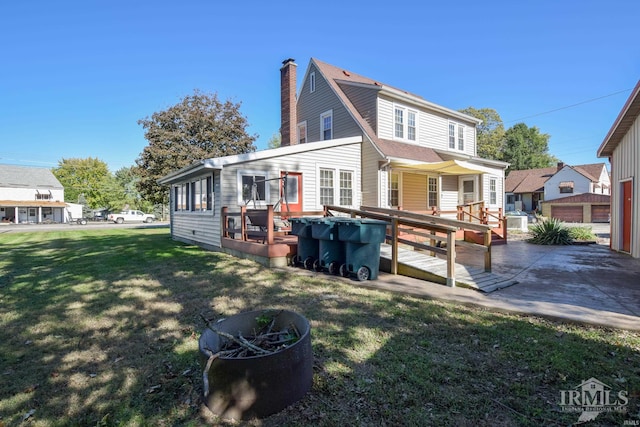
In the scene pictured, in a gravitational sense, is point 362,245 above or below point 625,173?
below

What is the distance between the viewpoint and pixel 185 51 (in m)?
16.3

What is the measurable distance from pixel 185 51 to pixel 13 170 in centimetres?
4621

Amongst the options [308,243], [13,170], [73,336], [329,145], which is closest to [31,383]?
[73,336]

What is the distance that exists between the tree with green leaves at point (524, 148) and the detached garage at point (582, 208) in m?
16.0

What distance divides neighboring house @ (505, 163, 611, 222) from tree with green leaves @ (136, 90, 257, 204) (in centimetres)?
3212

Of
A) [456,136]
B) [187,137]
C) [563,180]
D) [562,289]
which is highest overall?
[187,137]

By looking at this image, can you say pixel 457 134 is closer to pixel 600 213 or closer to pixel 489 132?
pixel 600 213

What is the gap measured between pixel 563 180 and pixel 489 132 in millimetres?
11956

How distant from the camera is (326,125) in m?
14.8

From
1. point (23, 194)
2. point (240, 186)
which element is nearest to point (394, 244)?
point (240, 186)

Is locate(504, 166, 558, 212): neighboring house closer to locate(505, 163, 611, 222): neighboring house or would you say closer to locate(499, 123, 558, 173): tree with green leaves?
locate(505, 163, 611, 222): neighboring house

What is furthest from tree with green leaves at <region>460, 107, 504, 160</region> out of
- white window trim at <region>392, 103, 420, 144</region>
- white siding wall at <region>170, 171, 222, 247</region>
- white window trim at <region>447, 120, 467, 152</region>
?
white siding wall at <region>170, 171, 222, 247</region>

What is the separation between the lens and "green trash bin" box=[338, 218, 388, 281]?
620 cm

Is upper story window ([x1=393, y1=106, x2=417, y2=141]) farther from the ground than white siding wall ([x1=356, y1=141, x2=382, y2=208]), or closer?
farther from the ground
